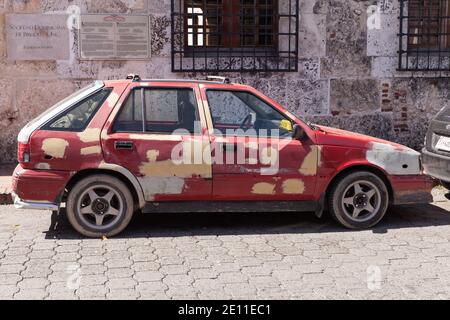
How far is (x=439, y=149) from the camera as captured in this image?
6977 mm

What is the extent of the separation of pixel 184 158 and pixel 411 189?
2418 millimetres

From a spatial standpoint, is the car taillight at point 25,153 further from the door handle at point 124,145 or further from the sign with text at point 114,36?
the sign with text at point 114,36

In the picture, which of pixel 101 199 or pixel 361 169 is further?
pixel 361 169

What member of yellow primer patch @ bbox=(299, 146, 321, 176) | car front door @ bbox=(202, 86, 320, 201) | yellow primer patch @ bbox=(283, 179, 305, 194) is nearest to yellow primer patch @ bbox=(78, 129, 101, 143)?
car front door @ bbox=(202, 86, 320, 201)

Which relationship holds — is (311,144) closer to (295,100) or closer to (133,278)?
(133,278)

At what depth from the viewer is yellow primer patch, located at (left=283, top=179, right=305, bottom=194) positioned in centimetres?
600

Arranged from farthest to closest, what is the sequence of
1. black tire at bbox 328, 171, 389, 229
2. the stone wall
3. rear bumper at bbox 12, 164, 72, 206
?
the stone wall → black tire at bbox 328, 171, 389, 229 → rear bumper at bbox 12, 164, 72, 206

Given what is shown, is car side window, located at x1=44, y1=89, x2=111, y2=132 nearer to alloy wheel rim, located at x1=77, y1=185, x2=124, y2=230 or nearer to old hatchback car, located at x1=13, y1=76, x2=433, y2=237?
old hatchback car, located at x1=13, y1=76, x2=433, y2=237

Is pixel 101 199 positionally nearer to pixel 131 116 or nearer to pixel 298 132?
pixel 131 116

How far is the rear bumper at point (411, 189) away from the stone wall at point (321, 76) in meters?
3.58

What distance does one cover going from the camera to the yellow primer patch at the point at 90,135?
5730 mm

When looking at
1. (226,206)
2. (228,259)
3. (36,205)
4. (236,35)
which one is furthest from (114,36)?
(228,259)

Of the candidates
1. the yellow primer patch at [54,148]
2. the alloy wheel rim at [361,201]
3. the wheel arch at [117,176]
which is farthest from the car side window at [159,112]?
the alloy wheel rim at [361,201]
